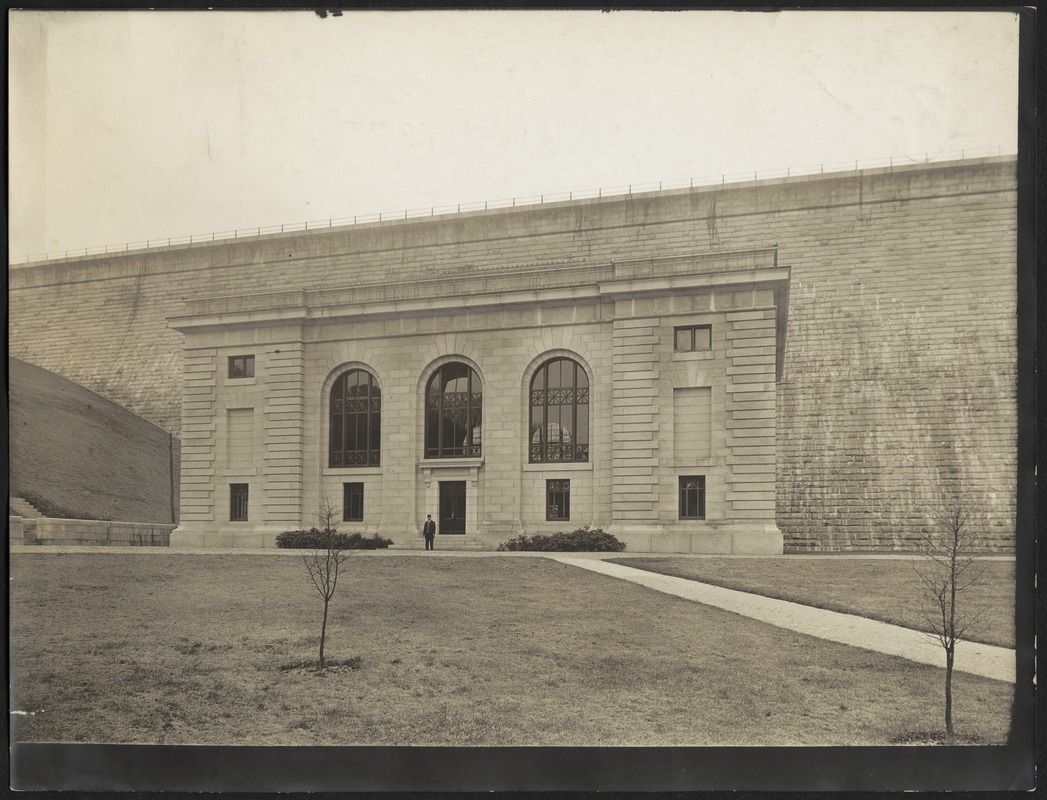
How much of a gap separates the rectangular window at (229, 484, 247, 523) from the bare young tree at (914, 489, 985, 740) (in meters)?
11.9

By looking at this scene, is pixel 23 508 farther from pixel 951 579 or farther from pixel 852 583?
pixel 951 579

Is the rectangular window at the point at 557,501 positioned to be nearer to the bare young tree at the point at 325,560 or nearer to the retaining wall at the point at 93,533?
the bare young tree at the point at 325,560

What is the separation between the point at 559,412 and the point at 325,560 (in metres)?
6.53

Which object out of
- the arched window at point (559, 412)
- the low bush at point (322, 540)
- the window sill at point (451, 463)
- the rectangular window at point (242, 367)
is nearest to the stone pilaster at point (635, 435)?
the arched window at point (559, 412)

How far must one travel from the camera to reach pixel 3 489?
15.6 metres

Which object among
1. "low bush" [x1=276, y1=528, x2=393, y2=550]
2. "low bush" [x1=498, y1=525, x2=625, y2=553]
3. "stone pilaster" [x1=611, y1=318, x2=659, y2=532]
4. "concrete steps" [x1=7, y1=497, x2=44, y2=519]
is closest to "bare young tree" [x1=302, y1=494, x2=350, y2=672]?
"low bush" [x1=276, y1=528, x2=393, y2=550]

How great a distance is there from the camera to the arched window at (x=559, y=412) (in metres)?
20.7

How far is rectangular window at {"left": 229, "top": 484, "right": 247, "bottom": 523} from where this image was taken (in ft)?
62.4

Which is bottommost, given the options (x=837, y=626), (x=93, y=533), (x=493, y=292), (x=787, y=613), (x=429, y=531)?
(x=837, y=626)

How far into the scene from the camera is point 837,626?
1523 cm

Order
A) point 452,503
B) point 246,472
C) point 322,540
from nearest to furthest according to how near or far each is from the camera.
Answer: point 322,540 < point 246,472 < point 452,503

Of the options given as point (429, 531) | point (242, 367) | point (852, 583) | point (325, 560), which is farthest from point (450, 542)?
point (852, 583)

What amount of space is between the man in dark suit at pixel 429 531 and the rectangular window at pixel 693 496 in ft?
16.5

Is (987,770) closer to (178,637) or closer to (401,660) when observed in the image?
(401,660)
